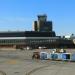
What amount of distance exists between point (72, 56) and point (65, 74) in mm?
27576

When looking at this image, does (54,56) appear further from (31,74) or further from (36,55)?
(31,74)

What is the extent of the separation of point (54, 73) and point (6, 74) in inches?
249

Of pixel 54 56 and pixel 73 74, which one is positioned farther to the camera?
pixel 54 56

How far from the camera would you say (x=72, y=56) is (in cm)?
7031

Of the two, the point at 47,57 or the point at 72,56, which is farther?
the point at 47,57

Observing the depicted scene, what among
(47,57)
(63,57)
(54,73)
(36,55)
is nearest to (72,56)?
(63,57)

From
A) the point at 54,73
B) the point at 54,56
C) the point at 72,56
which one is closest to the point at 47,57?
the point at 54,56

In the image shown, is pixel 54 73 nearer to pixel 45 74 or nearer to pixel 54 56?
pixel 45 74

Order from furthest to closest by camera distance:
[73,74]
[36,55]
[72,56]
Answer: [36,55] → [72,56] → [73,74]

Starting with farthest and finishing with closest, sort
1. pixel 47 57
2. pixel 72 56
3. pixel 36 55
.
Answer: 1. pixel 36 55
2. pixel 47 57
3. pixel 72 56

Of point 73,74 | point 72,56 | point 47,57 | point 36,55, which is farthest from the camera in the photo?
point 36,55

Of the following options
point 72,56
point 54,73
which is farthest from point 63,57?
point 54,73

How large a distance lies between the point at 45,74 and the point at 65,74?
2.55 m

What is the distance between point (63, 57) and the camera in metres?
72.2
